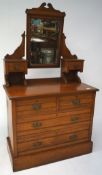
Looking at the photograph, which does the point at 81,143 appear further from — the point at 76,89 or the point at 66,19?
the point at 66,19

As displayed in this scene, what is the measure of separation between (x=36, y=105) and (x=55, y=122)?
301 millimetres

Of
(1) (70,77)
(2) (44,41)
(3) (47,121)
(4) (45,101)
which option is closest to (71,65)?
(1) (70,77)

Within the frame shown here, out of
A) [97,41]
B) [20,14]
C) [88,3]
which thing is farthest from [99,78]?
Answer: [20,14]

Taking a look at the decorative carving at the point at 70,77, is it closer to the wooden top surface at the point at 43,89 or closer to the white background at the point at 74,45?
the wooden top surface at the point at 43,89

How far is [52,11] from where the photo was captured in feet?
6.97

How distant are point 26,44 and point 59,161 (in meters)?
1.34

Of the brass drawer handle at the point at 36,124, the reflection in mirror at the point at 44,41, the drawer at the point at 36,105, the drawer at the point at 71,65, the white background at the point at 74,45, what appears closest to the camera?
the drawer at the point at 36,105

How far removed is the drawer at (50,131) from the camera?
74.7 inches

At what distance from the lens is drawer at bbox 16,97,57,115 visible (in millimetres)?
1799

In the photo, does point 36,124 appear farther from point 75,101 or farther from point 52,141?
point 75,101

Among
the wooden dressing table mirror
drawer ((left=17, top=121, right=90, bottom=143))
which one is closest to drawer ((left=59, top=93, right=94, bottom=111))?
the wooden dressing table mirror

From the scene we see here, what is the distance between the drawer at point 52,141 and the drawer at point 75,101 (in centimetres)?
33

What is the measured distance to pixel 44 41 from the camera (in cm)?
220

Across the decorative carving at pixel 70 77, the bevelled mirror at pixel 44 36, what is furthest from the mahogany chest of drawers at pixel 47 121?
the bevelled mirror at pixel 44 36
